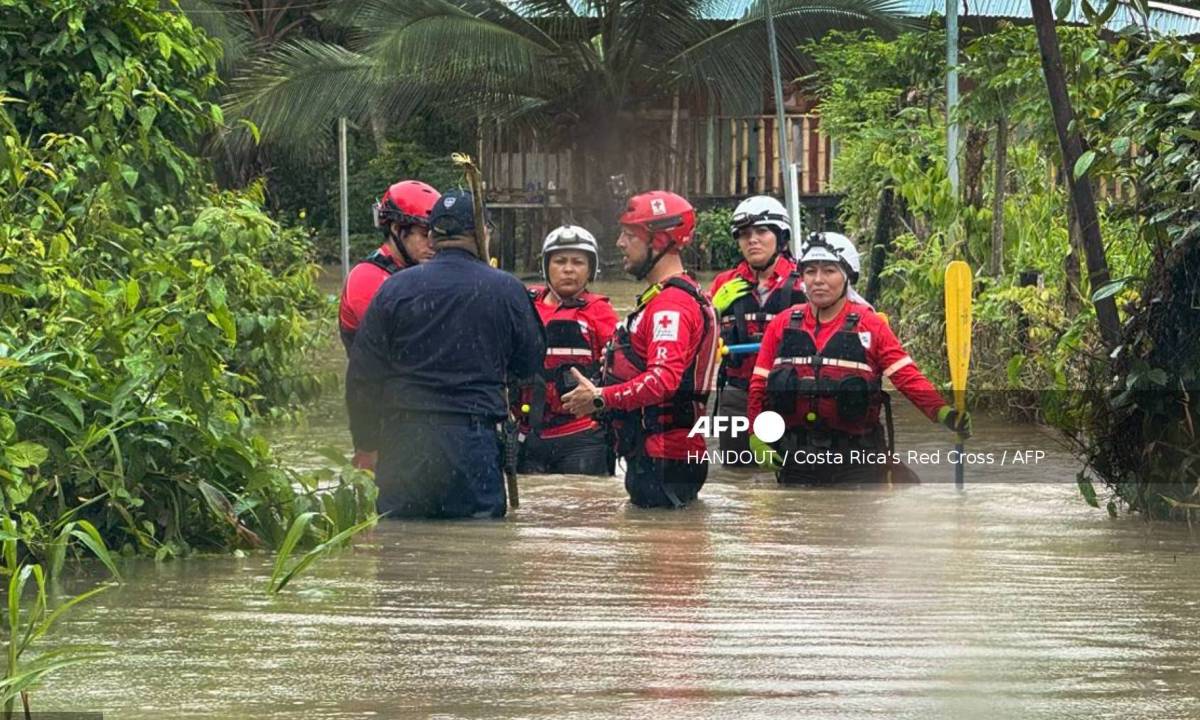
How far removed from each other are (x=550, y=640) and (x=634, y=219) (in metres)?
3.50

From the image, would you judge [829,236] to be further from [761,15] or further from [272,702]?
[761,15]

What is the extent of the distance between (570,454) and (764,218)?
1775mm

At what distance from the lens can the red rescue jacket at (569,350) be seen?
10.5 meters

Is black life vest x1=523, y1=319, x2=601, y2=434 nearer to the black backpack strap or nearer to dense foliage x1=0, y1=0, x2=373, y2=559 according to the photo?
the black backpack strap

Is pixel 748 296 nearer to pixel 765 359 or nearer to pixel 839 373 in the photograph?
pixel 765 359

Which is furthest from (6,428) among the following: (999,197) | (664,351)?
(999,197)

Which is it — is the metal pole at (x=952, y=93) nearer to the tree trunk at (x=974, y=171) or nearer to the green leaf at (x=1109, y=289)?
the tree trunk at (x=974, y=171)

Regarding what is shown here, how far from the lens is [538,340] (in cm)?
864

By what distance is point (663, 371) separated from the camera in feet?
30.0

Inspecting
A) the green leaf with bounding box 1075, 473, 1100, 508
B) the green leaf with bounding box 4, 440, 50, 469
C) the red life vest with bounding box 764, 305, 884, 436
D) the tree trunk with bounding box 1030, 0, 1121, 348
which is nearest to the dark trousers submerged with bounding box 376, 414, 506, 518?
the green leaf with bounding box 4, 440, 50, 469

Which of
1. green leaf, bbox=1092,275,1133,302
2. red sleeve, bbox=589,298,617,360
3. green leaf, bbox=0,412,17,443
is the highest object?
green leaf, bbox=1092,275,1133,302

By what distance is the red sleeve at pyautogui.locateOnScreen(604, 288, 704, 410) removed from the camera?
9.14 metres

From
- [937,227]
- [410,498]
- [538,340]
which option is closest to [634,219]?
[538,340]

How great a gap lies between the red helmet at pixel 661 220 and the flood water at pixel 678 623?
1185 millimetres
